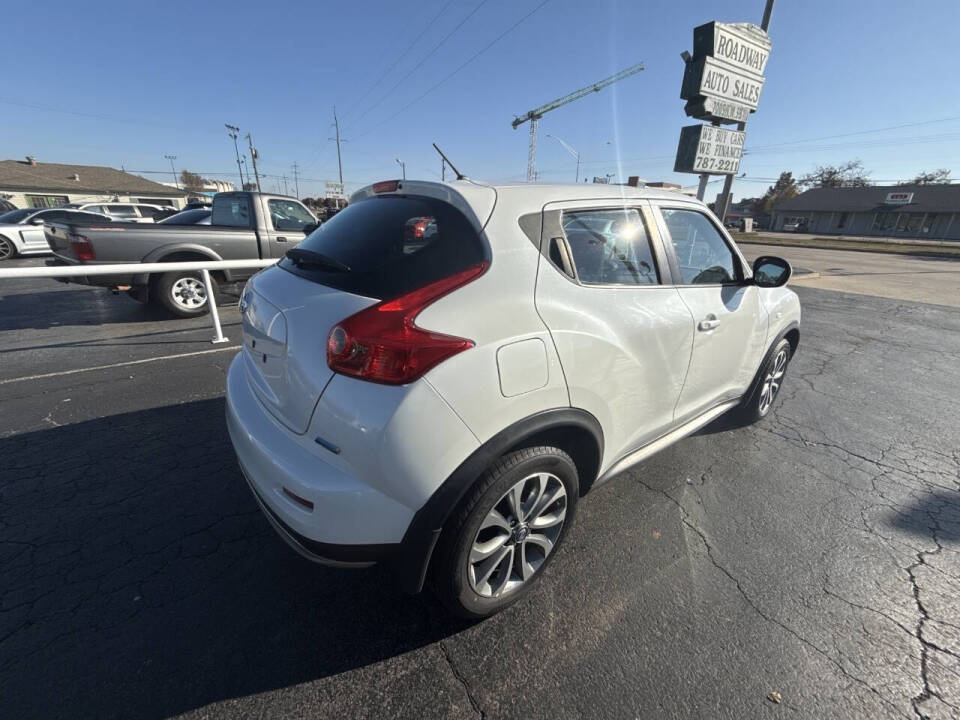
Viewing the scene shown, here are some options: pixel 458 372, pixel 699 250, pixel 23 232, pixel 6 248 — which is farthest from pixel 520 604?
pixel 6 248

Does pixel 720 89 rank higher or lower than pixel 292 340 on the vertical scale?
higher

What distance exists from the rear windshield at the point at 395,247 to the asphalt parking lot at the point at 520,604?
1.46 metres

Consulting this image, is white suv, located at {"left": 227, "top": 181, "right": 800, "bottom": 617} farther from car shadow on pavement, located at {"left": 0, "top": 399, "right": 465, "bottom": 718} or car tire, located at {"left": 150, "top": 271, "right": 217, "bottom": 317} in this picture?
car tire, located at {"left": 150, "top": 271, "right": 217, "bottom": 317}

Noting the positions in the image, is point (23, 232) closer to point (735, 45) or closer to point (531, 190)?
point (531, 190)

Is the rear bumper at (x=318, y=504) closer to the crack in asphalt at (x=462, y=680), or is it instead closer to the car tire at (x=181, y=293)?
the crack in asphalt at (x=462, y=680)

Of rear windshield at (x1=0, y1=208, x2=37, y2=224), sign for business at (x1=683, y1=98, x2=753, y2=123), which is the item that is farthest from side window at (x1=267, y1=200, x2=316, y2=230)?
rear windshield at (x1=0, y1=208, x2=37, y2=224)

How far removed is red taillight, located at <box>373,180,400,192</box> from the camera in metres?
2.12

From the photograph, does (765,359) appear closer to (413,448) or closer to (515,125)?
(413,448)

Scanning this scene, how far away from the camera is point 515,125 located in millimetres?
76312

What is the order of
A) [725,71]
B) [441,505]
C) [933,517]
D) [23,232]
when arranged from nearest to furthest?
[441,505], [933,517], [725,71], [23,232]

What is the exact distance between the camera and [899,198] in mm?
51031

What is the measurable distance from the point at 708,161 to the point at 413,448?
35.7 ft

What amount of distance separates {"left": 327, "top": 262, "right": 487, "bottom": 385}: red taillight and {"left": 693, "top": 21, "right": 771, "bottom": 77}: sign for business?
10.3 meters

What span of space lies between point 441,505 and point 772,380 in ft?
11.4
